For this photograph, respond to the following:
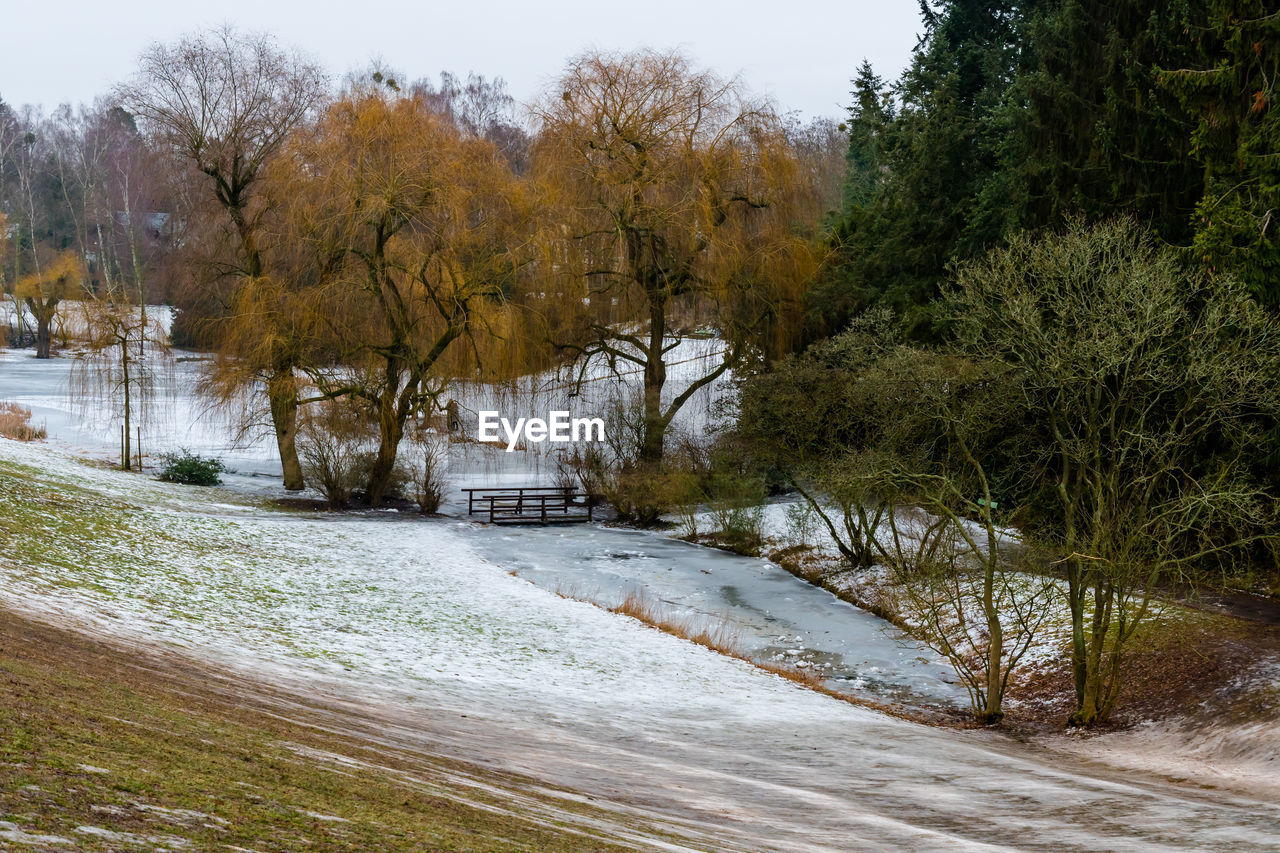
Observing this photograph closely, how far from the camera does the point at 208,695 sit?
920cm

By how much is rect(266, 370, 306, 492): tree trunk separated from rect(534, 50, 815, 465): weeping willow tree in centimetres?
738

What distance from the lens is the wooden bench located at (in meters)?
31.4

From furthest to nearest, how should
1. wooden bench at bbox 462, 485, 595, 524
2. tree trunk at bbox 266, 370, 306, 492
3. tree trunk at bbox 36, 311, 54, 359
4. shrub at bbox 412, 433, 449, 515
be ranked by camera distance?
tree trunk at bbox 36, 311, 54, 359 < wooden bench at bbox 462, 485, 595, 524 < shrub at bbox 412, 433, 449, 515 < tree trunk at bbox 266, 370, 306, 492

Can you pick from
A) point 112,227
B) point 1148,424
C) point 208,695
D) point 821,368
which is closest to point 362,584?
point 208,695

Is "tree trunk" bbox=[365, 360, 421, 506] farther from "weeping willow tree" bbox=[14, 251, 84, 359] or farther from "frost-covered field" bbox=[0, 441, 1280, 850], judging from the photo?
"weeping willow tree" bbox=[14, 251, 84, 359]

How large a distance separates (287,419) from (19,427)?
41.8 feet

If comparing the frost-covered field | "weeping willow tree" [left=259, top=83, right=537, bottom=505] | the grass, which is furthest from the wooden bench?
the grass

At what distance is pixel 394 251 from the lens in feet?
96.2

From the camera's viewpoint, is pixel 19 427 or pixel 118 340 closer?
pixel 118 340

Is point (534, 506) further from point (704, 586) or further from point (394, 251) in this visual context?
point (704, 586)

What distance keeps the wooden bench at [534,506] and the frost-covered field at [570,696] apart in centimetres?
897

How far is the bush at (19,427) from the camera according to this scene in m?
37.2

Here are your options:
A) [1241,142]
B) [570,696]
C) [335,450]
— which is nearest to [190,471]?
[335,450]

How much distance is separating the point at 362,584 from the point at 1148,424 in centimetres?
1383
